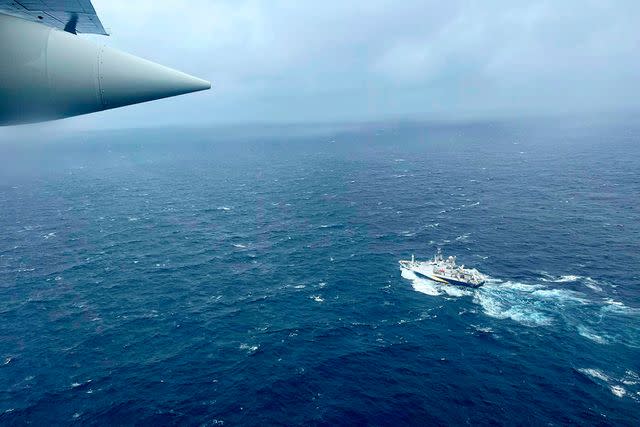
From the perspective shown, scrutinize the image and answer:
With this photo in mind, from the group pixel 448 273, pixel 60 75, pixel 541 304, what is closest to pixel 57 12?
pixel 60 75

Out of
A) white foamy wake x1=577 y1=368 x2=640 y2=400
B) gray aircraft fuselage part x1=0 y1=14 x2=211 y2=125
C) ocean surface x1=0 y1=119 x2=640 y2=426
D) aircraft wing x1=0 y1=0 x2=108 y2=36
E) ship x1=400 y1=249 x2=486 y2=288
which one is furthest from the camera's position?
ship x1=400 y1=249 x2=486 y2=288

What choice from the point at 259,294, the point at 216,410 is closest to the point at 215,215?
the point at 259,294

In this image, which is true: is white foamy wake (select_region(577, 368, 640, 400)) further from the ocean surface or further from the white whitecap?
the ocean surface

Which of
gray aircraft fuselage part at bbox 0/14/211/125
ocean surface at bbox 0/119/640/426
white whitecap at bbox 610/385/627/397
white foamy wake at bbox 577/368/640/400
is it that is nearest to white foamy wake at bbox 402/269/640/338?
ocean surface at bbox 0/119/640/426

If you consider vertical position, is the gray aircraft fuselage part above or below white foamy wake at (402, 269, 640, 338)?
above

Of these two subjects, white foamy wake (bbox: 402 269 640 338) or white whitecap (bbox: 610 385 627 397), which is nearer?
white whitecap (bbox: 610 385 627 397)

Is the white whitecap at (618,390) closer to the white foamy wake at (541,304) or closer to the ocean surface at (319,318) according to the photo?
the ocean surface at (319,318)
